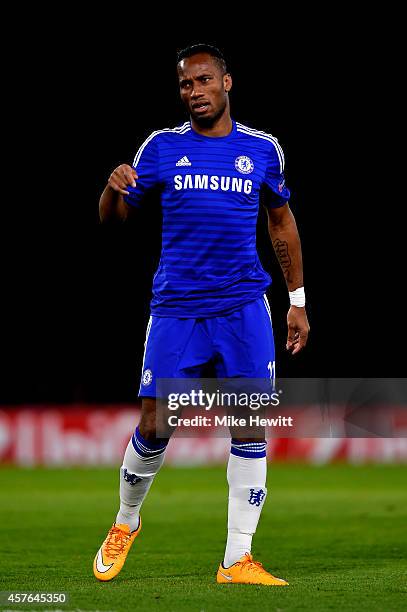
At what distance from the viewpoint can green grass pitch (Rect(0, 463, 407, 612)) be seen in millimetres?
4367

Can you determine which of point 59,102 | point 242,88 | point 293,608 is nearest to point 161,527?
point 293,608

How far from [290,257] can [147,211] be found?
9521mm

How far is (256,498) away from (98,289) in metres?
22.0

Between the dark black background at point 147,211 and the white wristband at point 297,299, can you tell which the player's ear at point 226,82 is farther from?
the dark black background at point 147,211

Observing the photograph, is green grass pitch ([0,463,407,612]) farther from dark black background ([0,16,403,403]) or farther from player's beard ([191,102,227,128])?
dark black background ([0,16,403,403])

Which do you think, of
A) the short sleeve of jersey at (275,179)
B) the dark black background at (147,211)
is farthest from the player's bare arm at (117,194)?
the dark black background at (147,211)

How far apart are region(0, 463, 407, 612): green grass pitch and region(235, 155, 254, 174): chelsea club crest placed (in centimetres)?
196

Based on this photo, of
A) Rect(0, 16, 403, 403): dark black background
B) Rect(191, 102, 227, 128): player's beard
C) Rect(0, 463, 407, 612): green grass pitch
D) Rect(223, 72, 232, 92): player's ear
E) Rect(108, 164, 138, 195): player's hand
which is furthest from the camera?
Rect(0, 16, 403, 403): dark black background

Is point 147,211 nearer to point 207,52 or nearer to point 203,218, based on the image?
point 207,52

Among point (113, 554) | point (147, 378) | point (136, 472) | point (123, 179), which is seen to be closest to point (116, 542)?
point (113, 554)

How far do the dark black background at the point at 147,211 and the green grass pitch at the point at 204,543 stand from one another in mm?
8001

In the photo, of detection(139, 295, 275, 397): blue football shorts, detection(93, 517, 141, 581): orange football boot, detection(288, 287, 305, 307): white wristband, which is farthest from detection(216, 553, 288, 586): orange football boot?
detection(288, 287, 305, 307): white wristband

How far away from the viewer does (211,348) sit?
5086mm

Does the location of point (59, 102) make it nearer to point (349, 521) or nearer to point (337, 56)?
point (337, 56)
